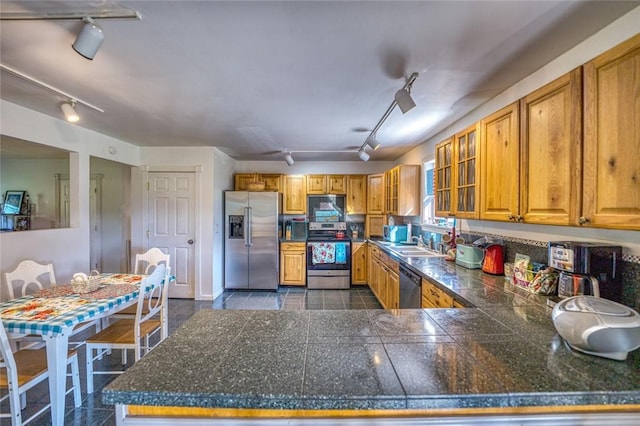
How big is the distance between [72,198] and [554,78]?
469 centimetres

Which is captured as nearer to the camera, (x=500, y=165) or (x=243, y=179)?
(x=500, y=165)

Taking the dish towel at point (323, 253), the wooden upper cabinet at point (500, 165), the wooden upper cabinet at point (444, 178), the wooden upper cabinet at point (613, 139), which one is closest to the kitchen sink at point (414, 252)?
the wooden upper cabinet at point (444, 178)

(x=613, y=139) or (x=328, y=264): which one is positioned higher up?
(x=613, y=139)

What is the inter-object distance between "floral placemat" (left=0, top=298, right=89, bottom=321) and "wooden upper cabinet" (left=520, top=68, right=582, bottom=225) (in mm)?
3068

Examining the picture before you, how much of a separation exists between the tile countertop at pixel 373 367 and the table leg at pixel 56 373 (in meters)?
1.05

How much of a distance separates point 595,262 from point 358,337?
132 centimetres

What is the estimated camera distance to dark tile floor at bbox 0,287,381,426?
1888 millimetres

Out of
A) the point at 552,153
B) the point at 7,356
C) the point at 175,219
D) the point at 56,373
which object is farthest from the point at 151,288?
the point at 552,153

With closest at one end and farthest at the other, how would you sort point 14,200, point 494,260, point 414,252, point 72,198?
point 494,260
point 72,198
point 414,252
point 14,200

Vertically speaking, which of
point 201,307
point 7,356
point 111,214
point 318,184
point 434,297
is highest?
point 318,184

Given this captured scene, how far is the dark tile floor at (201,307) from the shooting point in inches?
74.3

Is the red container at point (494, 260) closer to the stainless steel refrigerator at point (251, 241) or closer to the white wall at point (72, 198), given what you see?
the stainless steel refrigerator at point (251, 241)

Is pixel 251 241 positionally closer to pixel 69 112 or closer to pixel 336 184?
pixel 336 184

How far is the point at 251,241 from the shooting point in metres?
4.79
